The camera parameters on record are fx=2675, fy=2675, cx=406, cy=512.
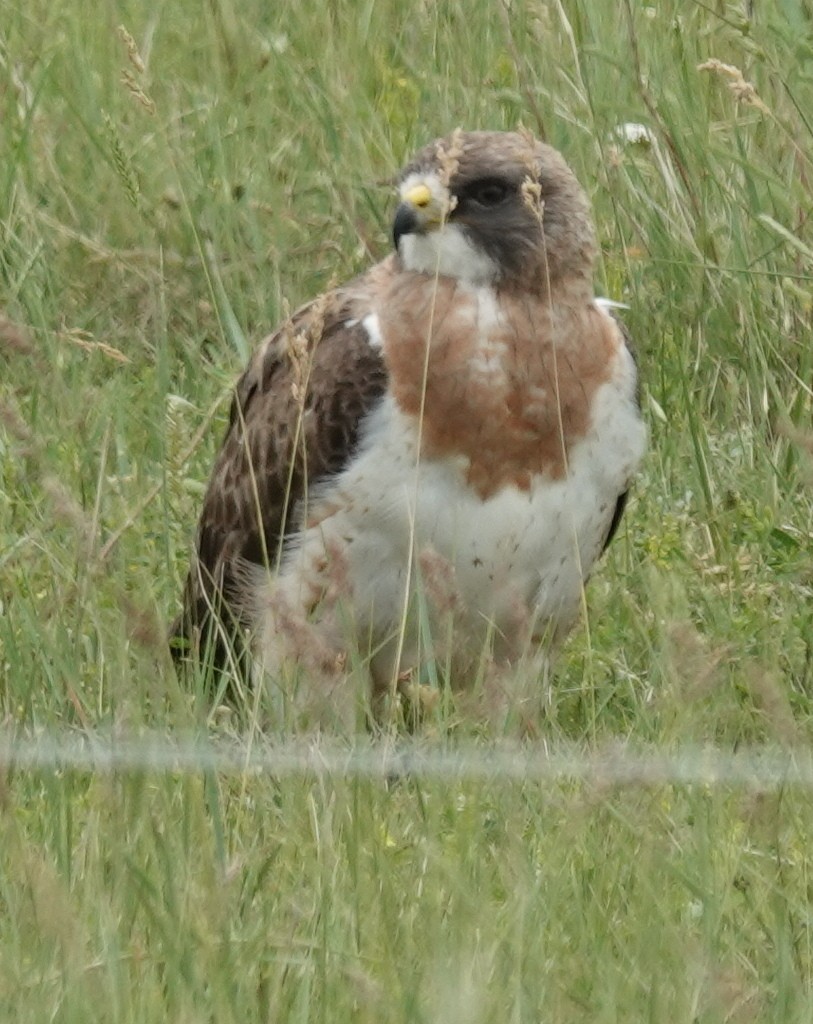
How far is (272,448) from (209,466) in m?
0.91

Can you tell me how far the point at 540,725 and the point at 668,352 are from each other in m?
1.58

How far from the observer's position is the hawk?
4.87 m

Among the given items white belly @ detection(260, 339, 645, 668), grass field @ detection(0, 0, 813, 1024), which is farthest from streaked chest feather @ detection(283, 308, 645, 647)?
grass field @ detection(0, 0, 813, 1024)

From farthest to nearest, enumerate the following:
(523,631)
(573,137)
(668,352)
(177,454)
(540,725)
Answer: (573,137) < (668,352) < (177,454) < (540,725) < (523,631)

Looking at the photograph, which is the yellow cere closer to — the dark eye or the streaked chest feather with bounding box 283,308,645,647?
the dark eye

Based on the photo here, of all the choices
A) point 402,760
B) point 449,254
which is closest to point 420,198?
point 449,254

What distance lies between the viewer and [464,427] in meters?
4.87

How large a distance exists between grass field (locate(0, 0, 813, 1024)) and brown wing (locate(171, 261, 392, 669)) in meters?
0.12

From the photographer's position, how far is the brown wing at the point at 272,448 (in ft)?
16.2

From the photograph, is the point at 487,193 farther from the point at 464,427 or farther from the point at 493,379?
the point at 464,427

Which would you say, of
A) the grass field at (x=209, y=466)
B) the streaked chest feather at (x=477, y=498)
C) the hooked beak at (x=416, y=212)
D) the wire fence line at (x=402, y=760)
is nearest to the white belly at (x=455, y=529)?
the streaked chest feather at (x=477, y=498)

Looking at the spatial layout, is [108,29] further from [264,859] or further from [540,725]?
[264,859]

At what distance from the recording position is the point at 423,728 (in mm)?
4414

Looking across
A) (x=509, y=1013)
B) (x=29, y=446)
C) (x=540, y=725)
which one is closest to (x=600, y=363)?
(x=540, y=725)
